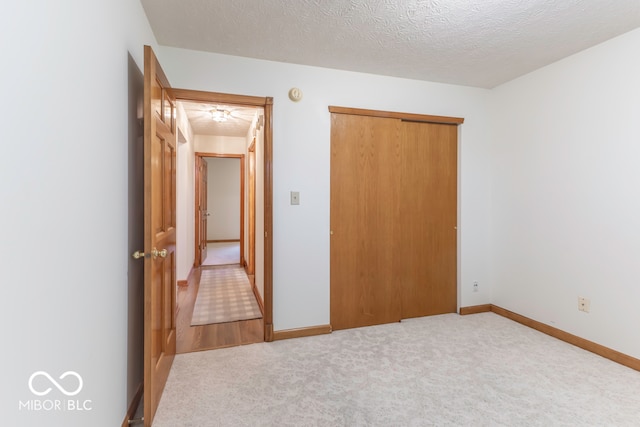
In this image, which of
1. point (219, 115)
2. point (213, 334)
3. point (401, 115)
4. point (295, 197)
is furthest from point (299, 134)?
point (213, 334)

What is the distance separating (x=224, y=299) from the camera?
3895 millimetres

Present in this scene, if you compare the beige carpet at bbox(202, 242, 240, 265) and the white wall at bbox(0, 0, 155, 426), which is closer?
the white wall at bbox(0, 0, 155, 426)

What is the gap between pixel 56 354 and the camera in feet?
3.28

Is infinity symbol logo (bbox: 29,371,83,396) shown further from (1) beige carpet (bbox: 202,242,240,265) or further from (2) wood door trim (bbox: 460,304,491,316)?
(1) beige carpet (bbox: 202,242,240,265)

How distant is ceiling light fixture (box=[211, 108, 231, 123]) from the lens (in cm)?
400

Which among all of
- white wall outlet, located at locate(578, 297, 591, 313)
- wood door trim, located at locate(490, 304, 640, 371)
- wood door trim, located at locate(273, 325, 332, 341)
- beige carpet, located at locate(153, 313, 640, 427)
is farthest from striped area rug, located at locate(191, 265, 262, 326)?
white wall outlet, located at locate(578, 297, 591, 313)

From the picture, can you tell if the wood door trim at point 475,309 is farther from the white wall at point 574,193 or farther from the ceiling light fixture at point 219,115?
the ceiling light fixture at point 219,115

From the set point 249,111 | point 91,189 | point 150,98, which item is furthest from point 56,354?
point 249,111

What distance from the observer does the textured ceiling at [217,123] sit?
12.5 feet

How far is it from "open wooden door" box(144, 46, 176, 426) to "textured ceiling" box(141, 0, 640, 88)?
525 mm

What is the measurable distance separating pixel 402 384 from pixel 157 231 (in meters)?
1.86

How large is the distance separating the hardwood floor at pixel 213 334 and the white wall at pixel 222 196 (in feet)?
19.0

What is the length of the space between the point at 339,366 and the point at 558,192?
8.04 ft

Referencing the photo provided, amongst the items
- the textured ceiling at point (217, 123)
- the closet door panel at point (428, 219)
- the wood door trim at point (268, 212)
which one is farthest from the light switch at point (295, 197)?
the textured ceiling at point (217, 123)
